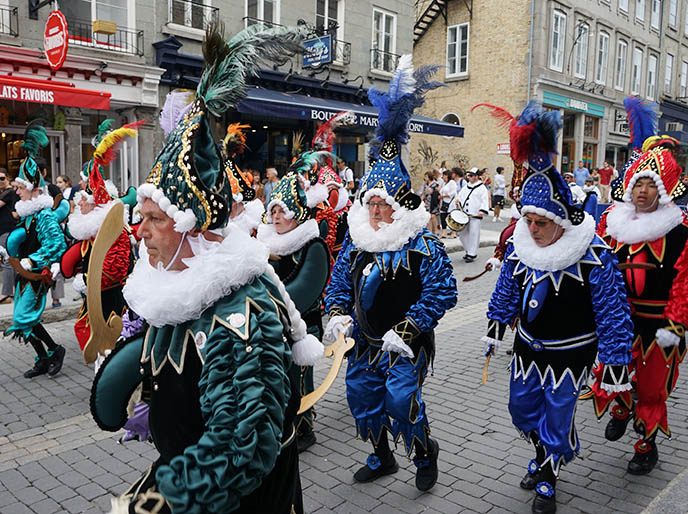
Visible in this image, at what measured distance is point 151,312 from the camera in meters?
2.04

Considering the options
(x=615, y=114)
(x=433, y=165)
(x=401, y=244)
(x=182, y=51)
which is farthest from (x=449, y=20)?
(x=401, y=244)

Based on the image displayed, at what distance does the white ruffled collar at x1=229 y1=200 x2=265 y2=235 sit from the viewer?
555 cm

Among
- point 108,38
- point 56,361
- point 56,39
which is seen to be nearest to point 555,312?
point 56,361

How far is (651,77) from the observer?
3644 centimetres

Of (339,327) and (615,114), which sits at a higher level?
(615,114)

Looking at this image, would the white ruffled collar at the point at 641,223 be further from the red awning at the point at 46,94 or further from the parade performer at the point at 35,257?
the red awning at the point at 46,94

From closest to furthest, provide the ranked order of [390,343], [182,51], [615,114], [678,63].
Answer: [390,343] < [182,51] < [615,114] < [678,63]

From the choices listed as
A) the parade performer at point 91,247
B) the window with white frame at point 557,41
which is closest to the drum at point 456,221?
the parade performer at point 91,247

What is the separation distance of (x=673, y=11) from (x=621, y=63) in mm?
8282

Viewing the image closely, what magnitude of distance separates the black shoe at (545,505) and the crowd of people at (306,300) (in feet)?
0.05

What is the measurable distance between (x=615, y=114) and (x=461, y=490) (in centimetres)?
3350

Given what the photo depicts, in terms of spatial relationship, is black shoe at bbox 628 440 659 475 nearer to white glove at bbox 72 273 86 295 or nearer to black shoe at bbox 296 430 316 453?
black shoe at bbox 296 430 316 453

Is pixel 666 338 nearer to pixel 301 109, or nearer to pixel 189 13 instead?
pixel 301 109

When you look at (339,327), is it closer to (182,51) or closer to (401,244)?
(401,244)
